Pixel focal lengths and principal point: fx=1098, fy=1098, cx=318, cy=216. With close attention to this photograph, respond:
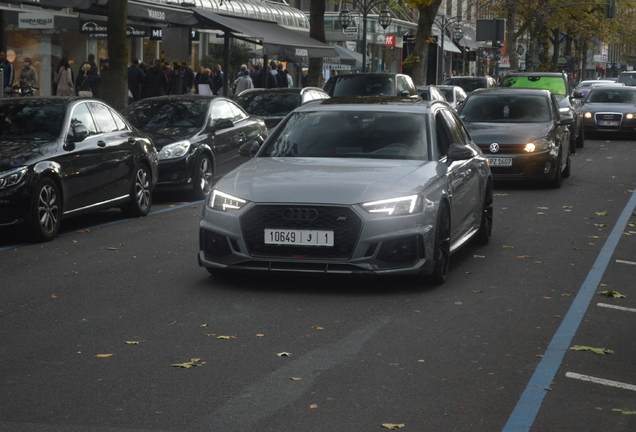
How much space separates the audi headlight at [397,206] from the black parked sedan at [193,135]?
762cm

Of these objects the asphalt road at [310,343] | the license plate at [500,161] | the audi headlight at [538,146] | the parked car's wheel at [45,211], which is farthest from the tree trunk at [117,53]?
the asphalt road at [310,343]

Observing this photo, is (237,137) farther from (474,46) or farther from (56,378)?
(474,46)

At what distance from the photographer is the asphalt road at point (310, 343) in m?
5.18

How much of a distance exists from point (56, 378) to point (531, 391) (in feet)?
8.09

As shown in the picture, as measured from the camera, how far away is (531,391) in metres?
5.61

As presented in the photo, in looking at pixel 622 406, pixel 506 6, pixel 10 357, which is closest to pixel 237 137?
pixel 10 357

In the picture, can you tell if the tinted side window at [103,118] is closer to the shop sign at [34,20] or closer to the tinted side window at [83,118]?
the tinted side window at [83,118]

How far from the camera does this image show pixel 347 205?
803 cm

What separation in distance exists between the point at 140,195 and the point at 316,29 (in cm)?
1978

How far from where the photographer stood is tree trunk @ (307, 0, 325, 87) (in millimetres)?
32000

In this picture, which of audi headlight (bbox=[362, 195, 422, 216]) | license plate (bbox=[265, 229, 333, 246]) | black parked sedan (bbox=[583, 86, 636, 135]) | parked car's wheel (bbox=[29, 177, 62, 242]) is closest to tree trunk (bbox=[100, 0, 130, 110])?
parked car's wheel (bbox=[29, 177, 62, 242])

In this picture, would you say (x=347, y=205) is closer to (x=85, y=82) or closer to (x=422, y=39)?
(x=85, y=82)

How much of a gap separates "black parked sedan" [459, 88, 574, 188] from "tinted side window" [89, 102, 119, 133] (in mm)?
6121

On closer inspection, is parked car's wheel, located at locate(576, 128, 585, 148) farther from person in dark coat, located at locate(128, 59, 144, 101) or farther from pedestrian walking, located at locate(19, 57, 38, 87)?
pedestrian walking, located at locate(19, 57, 38, 87)
